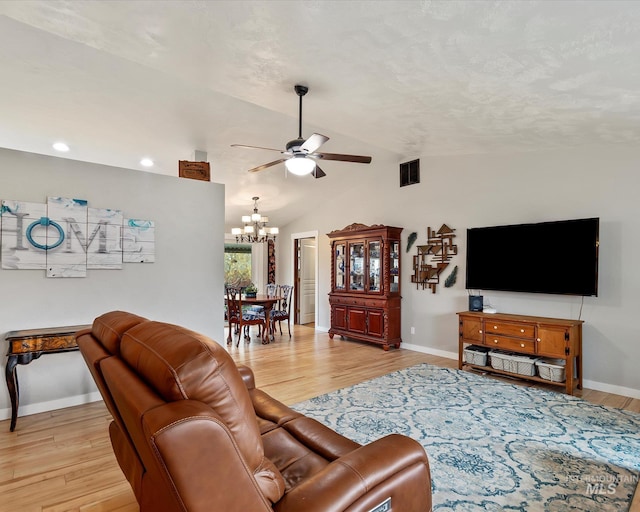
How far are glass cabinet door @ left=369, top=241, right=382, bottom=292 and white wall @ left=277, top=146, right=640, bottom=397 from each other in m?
0.42

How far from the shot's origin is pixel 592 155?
3973 mm

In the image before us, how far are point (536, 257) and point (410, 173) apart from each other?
232cm

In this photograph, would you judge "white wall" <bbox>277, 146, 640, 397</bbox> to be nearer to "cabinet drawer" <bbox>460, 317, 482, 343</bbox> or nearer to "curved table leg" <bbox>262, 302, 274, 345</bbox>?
"cabinet drawer" <bbox>460, 317, 482, 343</bbox>

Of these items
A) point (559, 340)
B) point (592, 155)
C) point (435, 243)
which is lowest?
point (559, 340)

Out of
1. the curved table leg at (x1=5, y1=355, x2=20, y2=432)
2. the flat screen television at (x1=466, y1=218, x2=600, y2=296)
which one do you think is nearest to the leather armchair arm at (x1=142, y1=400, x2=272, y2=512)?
the curved table leg at (x1=5, y1=355, x2=20, y2=432)

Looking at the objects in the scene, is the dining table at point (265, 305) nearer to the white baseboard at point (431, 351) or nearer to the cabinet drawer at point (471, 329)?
the white baseboard at point (431, 351)

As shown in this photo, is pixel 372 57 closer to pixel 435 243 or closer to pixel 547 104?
pixel 547 104

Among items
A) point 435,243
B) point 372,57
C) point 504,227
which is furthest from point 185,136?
point 504,227

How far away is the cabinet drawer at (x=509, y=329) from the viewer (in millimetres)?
4020

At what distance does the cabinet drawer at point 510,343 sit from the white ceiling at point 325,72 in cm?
217

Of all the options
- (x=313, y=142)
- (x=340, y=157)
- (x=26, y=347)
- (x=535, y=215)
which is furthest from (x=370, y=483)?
(x=535, y=215)

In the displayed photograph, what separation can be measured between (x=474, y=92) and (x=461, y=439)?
261cm

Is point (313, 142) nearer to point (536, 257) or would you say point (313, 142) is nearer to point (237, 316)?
point (536, 257)

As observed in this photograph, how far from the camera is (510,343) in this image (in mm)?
4160
